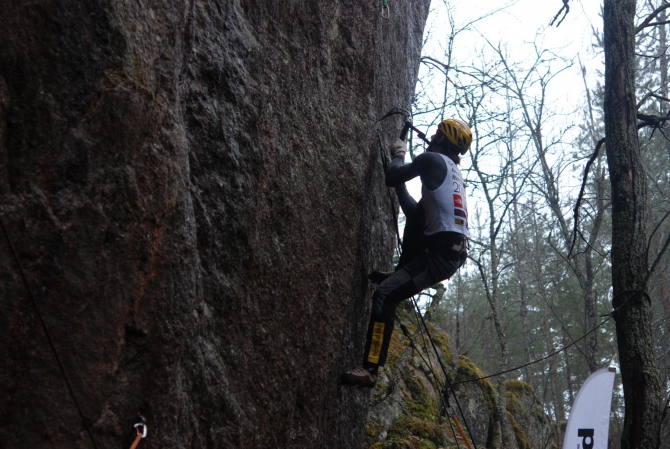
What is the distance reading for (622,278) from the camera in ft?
18.3

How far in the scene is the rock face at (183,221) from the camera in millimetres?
2508

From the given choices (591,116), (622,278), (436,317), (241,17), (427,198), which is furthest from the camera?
(591,116)

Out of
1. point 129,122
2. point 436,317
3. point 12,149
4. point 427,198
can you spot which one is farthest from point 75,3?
point 436,317

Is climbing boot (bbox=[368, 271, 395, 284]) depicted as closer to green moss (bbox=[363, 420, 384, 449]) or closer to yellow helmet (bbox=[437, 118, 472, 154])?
yellow helmet (bbox=[437, 118, 472, 154])

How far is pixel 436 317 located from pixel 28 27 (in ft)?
30.6

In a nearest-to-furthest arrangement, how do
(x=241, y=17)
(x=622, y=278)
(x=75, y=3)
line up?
(x=75, y=3)
(x=241, y=17)
(x=622, y=278)

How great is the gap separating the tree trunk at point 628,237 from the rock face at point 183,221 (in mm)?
2487

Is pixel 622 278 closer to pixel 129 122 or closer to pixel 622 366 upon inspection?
pixel 622 366

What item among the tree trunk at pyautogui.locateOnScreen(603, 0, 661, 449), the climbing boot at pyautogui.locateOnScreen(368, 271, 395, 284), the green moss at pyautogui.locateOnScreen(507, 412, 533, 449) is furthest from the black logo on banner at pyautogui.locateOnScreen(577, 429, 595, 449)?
the green moss at pyautogui.locateOnScreen(507, 412, 533, 449)

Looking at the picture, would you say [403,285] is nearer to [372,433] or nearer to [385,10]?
[385,10]

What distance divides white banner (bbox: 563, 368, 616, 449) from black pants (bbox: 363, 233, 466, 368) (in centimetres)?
219

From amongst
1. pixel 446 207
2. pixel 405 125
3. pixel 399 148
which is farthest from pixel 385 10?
pixel 446 207

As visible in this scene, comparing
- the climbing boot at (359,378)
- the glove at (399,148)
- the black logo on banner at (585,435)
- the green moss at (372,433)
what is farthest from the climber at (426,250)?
the green moss at (372,433)

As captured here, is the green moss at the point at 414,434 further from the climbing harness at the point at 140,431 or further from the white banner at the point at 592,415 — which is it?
the climbing harness at the point at 140,431
